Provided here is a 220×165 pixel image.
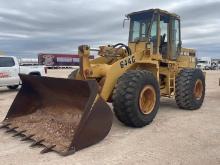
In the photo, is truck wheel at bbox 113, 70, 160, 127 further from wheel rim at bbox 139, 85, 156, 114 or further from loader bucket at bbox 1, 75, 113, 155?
loader bucket at bbox 1, 75, 113, 155

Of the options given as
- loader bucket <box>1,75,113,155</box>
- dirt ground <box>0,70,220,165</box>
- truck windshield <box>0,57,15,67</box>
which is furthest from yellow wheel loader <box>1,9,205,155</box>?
truck windshield <box>0,57,15,67</box>

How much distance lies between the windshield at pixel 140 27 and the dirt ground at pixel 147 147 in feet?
→ 7.89

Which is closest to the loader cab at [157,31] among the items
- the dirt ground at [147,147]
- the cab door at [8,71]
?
the dirt ground at [147,147]

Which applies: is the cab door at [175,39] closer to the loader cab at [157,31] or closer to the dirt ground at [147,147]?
the loader cab at [157,31]

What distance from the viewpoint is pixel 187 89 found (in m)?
9.20

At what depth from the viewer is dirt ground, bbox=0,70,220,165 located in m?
5.41

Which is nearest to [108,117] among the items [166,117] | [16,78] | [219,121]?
[166,117]

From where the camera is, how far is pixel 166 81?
9469 mm

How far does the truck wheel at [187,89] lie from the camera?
30.2 feet

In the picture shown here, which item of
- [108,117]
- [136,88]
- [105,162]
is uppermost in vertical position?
[136,88]

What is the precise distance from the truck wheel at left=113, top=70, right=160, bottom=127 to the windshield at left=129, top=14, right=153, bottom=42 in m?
1.87

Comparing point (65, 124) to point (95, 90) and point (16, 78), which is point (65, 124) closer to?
point (95, 90)

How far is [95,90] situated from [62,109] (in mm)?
1512

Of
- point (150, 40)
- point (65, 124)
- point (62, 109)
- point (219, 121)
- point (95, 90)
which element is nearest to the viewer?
point (95, 90)
